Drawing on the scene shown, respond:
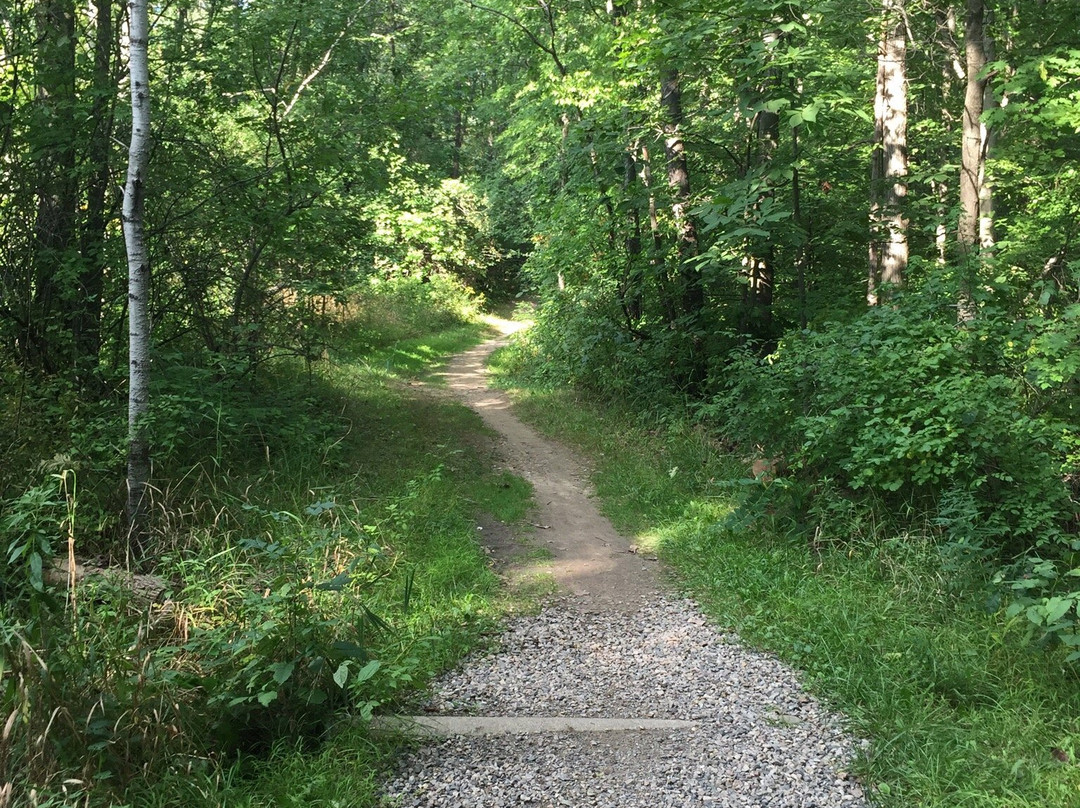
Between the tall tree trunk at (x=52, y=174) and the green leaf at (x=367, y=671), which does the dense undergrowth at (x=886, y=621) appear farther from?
the tall tree trunk at (x=52, y=174)

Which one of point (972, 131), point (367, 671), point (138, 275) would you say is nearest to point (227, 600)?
point (367, 671)

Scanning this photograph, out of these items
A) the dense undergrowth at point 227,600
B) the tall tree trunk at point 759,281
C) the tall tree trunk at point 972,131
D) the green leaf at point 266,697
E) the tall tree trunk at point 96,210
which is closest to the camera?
the dense undergrowth at point 227,600

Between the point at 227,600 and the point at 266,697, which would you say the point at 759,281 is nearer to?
the point at 227,600

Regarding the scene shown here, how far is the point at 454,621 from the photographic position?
547 centimetres

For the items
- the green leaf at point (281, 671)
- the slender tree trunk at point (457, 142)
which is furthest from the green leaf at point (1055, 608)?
the slender tree trunk at point (457, 142)

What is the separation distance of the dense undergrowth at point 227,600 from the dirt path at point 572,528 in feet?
1.56

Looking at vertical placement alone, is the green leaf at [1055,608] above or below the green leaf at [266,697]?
above

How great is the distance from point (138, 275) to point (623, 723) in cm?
448

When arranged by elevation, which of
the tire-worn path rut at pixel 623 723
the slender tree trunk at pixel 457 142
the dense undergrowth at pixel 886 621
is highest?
the slender tree trunk at pixel 457 142

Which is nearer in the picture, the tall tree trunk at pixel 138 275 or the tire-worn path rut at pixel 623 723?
the tire-worn path rut at pixel 623 723

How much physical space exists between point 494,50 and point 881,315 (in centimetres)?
1127

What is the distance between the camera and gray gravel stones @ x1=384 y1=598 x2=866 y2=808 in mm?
3633

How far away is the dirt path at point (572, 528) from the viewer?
6383mm

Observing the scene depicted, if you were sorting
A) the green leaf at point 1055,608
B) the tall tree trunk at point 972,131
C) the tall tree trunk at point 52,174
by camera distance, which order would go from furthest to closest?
the tall tree trunk at point 972,131 → the tall tree trunk at point 52,174 → the green leaf at point 1055,608
